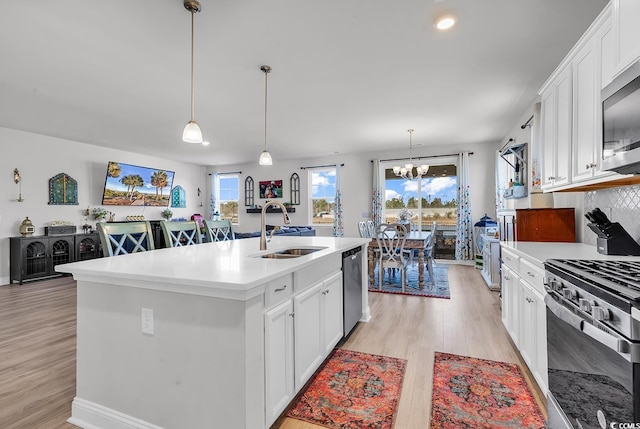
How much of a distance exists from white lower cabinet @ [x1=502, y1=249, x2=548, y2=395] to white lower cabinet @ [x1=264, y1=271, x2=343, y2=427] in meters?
1.36

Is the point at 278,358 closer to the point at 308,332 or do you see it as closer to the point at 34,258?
the point at 308,332

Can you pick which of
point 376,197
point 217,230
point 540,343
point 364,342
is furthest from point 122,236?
point 376,197

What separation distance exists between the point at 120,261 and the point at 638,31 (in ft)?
9.72

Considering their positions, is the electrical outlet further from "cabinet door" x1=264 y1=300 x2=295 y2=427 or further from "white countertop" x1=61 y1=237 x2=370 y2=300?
"cabinet door" x1=264 y1=300 x2=295 y2=427

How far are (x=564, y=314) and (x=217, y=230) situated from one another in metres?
3.36

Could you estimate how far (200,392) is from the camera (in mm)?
1413

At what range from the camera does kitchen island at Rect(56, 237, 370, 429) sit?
4.44 feet

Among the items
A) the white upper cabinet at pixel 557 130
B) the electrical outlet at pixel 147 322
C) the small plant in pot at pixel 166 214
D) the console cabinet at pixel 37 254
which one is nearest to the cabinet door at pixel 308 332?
the electrical outlet at pixel 147 322

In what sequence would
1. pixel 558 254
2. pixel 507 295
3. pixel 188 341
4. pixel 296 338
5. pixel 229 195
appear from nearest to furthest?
pixel 188 341, pixel 296 338, pixel 558 254, pixel 507 295, pixel 229 195

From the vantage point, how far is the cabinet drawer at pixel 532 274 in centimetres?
178

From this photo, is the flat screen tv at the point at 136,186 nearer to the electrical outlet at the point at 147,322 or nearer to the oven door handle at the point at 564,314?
the electrical outlet at the point at 147,322

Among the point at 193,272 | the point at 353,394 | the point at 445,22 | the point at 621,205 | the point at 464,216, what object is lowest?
the point at 353,394

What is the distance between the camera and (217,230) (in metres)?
3.70

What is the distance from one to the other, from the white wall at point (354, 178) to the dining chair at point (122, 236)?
5504 millimetres
